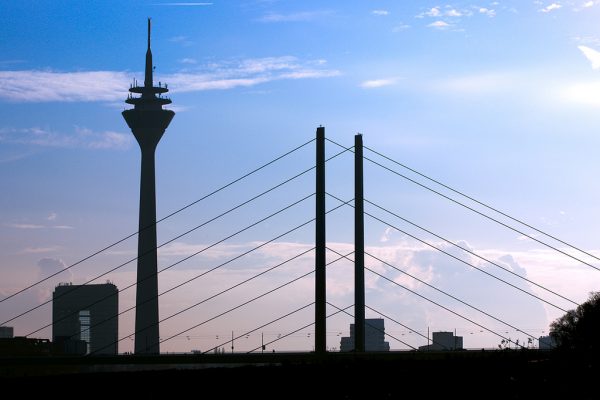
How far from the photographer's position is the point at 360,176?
62.0m

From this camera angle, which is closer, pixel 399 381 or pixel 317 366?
pixel 399 381

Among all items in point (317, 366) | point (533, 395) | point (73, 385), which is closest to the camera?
point (533, 395)

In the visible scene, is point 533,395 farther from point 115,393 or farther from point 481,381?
point 115,393

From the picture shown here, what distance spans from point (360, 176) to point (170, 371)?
3549 centimetres

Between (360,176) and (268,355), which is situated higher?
(360,176)

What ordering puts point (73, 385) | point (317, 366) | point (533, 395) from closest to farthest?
point (533, 395), point (73, 385), point (317, 366)

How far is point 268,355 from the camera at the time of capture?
6425 centimetres

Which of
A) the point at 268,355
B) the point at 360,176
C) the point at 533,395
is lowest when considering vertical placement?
the point at 533,395

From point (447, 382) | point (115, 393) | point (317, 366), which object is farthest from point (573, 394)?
point (115, 393)

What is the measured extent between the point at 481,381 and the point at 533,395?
117 centimetres

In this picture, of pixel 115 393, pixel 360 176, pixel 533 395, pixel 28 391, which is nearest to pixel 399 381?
pixel 533 395

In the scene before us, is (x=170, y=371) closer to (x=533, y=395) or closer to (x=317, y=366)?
(x=317, y=366)

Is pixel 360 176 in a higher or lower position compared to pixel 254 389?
higher

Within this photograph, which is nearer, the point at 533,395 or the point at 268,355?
the point at 533,395
